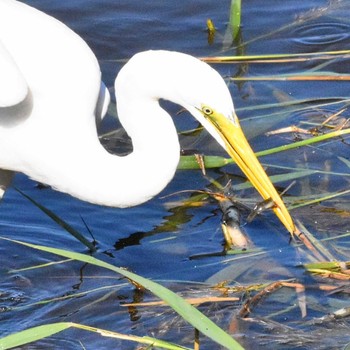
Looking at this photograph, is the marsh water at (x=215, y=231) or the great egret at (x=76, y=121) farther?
the marsh water at (x=215, y=231)

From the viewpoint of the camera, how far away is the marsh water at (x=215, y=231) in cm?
482

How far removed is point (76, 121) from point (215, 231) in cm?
113

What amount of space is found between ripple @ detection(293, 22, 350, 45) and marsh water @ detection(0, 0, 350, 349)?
1cm

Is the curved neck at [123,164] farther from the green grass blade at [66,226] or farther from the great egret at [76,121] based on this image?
the green grass blade at [66,226]

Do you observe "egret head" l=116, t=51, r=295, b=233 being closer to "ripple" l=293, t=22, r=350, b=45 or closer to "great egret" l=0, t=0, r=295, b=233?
"great egret" l=0, t=0, r=295, b=233

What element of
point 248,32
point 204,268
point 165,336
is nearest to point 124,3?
point 248,32

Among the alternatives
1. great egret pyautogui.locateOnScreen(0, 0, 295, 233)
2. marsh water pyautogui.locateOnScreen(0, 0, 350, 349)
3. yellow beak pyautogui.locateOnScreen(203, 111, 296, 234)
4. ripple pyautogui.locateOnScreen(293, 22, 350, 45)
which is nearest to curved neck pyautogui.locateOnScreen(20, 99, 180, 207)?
great egret pyautogui.locateOnScreen(0, 0, 295, 233)

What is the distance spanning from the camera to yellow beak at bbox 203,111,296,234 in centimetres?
434

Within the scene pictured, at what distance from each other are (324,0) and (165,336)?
3.78m

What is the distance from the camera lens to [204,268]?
17.4 feet

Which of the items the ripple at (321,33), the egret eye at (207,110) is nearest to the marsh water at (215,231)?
the ripple at (321,33)

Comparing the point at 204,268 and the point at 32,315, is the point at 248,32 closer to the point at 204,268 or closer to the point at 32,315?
the point at 204,268

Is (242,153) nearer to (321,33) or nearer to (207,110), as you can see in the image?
(207,110)

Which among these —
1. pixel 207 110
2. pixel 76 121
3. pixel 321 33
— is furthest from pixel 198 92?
pixel 321 33
